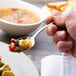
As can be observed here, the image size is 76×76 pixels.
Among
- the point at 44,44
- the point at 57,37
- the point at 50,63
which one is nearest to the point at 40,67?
the point at 50,63

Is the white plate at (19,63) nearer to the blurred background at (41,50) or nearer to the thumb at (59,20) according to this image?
the blurred background at (41,50)

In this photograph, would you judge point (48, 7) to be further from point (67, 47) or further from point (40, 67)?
point (67, 47)

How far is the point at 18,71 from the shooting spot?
0.84 m

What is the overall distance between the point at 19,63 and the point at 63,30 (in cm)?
24

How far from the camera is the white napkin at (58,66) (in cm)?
81

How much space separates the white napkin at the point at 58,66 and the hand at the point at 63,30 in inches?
4.3

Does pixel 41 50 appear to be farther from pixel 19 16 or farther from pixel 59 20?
pixel 59 20

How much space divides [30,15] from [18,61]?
31 centimetres

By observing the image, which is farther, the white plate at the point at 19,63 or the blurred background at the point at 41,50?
the blurred background at the point at 41,50

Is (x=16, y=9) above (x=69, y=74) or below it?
above

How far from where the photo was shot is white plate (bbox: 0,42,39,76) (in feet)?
2.72

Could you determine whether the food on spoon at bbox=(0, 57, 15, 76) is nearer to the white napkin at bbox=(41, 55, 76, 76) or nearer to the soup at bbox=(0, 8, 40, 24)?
the white napkin at bbox=(41, 55, 76, 76)

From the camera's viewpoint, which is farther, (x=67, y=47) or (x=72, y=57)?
(x=72, y=57)

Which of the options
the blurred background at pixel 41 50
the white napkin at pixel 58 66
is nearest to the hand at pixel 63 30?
the white napkin at pixel 58 66
